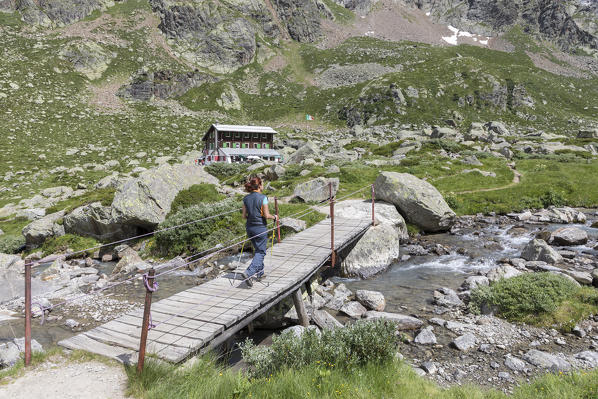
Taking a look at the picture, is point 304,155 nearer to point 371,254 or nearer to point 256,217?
point 371,254

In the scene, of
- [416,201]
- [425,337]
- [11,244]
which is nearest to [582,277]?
[425,337]

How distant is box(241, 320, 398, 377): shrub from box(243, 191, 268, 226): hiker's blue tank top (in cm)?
337

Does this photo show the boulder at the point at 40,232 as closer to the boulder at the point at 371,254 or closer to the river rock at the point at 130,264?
the river rock at the point at 130,264

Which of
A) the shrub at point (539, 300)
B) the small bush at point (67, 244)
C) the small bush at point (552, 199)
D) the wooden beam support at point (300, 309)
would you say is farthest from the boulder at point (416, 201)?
the small bush at point (67, 244)

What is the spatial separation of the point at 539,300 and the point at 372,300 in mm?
4935

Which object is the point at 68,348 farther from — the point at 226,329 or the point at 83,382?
the point at 226,329

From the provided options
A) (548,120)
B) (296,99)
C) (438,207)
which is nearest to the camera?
(438,207)

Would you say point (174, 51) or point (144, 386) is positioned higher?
point (174, 51)

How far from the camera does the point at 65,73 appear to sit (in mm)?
99438

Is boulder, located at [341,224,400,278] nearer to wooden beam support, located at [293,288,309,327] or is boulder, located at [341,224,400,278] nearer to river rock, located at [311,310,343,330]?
river rock, located at [311,310,343,330]

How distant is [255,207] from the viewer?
30.8 feet

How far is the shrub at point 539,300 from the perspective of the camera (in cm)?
938

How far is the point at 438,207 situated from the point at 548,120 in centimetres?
11735

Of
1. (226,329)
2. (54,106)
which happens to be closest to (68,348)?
(226,329)
